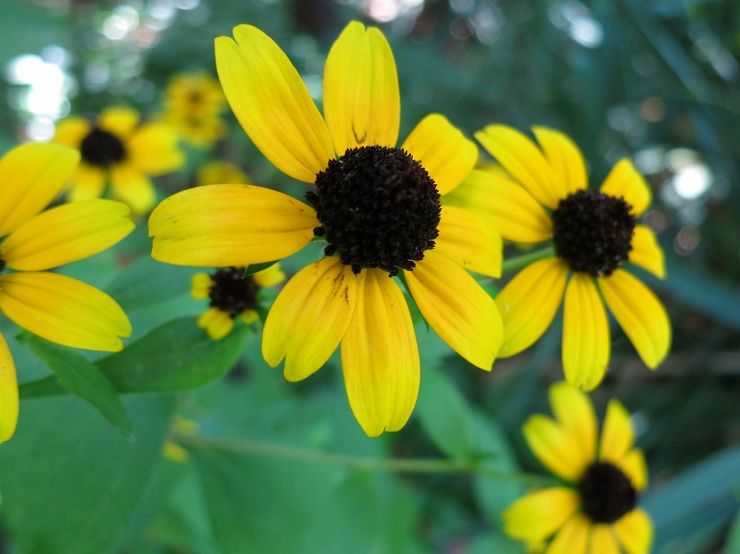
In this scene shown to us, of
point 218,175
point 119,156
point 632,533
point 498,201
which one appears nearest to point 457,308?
point 498,201

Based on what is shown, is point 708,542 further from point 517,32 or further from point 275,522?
point 517,32

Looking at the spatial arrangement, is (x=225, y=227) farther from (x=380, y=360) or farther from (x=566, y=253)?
(x=566, y=253)

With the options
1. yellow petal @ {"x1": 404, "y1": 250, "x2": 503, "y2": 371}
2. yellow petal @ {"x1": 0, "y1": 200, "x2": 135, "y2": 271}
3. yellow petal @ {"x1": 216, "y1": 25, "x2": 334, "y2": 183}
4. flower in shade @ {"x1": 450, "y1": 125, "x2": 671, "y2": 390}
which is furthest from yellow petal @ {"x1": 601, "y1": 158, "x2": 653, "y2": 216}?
yellow petal @ {"x1": 0, "y1": 200, "x2": 135, "y2": 271}

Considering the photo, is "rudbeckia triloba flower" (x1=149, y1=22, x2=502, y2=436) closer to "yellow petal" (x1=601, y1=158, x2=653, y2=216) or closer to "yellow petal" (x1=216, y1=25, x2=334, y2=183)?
"yellow petal" (x1=216, y1=25, x2=334, y2=183)

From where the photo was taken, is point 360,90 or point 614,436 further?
point 614,436

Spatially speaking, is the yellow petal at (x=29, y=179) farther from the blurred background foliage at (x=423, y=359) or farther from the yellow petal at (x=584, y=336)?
the yellow petal at (x=584, y=336)

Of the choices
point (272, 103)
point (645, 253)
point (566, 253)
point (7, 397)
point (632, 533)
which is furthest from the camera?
point (632, 533)
